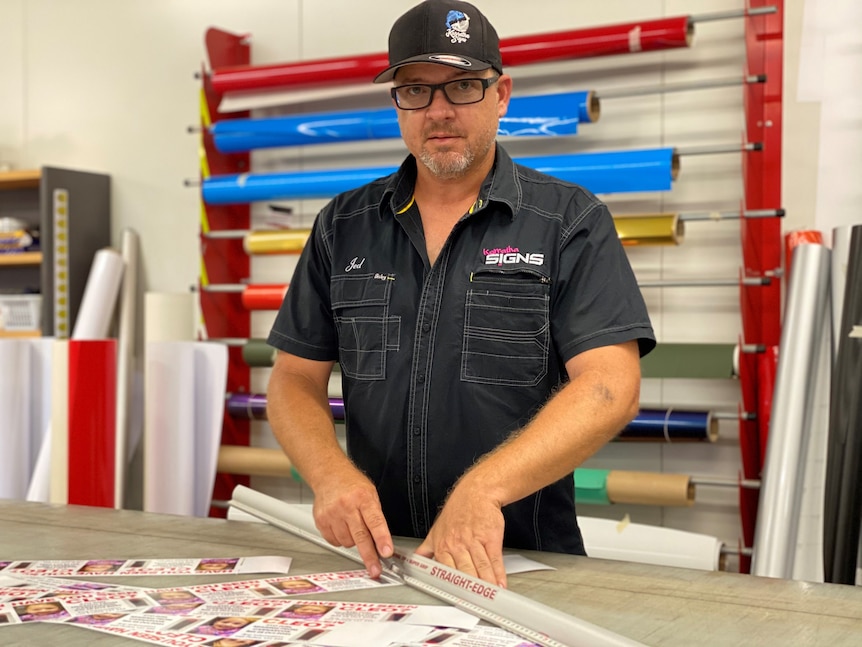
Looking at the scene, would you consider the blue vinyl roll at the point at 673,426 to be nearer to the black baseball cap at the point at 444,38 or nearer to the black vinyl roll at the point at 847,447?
the black vinyl roll at the point at 847,447

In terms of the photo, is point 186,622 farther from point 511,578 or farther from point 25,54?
point 25,54

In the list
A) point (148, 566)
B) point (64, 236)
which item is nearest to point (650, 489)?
point (148, 566)

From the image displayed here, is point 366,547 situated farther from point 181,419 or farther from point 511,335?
point 181,419

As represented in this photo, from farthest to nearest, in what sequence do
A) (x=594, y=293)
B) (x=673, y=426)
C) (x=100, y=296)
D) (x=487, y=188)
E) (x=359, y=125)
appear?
1. (x=100, y=296)
2. (x=359, y=125)
3. (x=673, y=426)
4. (x=487, y=188)
5. (x=594, y=293)

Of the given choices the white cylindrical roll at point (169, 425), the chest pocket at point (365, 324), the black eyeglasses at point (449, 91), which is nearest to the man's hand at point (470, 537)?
the chest pocket at point (365, 324)

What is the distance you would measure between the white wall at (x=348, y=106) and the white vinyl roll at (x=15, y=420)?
0.81m

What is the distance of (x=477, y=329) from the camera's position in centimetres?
175

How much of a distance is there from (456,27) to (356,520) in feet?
2.74

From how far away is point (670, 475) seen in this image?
2.97m

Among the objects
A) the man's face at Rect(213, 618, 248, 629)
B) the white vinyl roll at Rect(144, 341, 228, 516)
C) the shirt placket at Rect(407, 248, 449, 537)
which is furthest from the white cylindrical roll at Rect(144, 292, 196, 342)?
the man's face at Rect(213, 618, 248, 629)

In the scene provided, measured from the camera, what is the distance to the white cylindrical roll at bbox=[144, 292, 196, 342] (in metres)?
3.58

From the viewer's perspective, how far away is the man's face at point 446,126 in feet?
5.69

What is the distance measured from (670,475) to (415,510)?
1.39m

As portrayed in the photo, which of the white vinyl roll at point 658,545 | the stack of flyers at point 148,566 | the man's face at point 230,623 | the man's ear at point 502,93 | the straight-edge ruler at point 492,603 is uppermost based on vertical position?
the man's ear at point 502,93
